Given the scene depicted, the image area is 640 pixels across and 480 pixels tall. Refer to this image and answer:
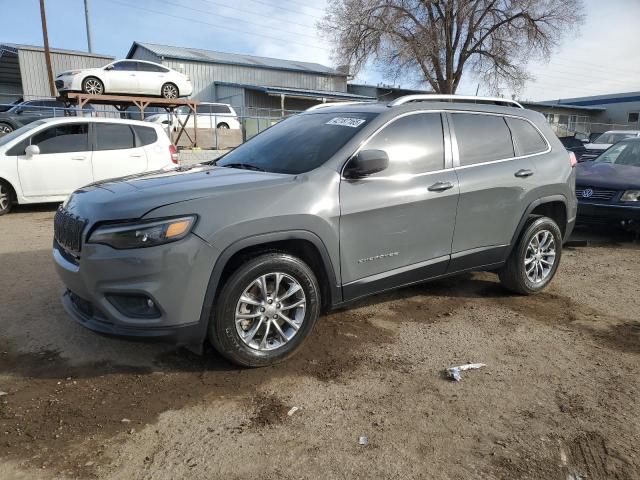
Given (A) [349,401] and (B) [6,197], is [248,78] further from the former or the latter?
(A) [349,401]

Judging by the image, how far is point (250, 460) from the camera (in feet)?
7.70

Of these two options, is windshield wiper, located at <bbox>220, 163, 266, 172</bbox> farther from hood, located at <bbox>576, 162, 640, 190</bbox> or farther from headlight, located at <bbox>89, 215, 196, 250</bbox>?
hood, located at <bbox>576, 162, 640, 190</bbox>

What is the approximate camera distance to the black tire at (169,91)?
675 inches

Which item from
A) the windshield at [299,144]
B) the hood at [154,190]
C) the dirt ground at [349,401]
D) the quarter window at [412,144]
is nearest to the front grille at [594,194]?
the dirt ground at [349,401]

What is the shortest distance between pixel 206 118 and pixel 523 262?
57.1ft

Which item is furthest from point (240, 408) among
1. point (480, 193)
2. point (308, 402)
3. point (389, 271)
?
point (480, 193)

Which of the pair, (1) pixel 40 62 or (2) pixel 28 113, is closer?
(2) pixel 28 113

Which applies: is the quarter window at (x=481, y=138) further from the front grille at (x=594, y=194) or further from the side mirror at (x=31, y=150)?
the side mirror at (x=31, y=150)

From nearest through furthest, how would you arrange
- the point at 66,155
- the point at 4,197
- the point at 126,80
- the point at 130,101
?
the point at 4,197 < the point at 66,155 < the point at 130,101 < the point at 126,80

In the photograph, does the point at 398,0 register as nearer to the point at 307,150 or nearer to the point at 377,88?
the point at 377,88

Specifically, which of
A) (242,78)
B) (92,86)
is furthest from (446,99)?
(242,78)

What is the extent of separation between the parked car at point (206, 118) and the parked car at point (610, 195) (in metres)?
13.8

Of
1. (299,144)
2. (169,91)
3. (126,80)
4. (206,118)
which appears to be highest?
(126,80)

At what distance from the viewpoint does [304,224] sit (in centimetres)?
Result: 317
